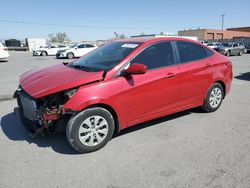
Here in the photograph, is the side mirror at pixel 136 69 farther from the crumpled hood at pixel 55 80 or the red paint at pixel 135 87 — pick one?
the crumpled hood at pixel 55 80

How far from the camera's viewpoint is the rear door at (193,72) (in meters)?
4.57

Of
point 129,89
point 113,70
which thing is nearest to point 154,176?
point 129,89

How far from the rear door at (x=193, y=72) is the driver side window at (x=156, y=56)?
242 millimetres

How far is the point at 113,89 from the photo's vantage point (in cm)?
366

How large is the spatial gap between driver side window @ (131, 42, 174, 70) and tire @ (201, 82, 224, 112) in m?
1.34

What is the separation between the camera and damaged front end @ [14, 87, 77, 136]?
3.47 meters

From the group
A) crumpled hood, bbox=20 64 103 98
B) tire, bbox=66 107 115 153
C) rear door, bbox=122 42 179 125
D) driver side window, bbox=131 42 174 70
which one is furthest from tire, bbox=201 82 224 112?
crumpled hood, bbox=20 64 103 98

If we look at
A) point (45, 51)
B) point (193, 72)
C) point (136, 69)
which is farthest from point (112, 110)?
point (45, 51)

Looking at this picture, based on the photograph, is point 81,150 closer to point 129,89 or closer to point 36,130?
point 36,130

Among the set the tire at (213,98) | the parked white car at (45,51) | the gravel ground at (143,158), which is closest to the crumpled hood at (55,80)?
the gravel ground at (143,158)

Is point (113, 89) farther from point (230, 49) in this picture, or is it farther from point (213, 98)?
point (230, 49)

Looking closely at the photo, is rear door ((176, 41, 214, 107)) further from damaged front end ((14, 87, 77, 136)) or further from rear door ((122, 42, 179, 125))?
damaged front end ((14, 87, 77, 136))

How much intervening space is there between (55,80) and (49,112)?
527mm

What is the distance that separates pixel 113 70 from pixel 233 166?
2.16 metres
